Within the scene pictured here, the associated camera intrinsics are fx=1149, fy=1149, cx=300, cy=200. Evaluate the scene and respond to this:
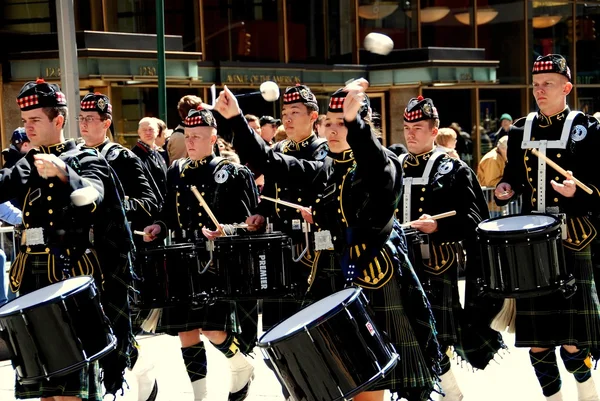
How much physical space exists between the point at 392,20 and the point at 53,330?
49.6ft

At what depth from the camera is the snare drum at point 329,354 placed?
4562 mm

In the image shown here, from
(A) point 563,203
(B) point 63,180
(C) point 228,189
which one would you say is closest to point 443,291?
(A) point 563,203

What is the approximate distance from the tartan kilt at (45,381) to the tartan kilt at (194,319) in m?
1.43

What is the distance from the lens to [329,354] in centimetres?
458

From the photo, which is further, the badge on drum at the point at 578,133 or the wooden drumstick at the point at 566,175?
the badge on drum at the point at 578,133

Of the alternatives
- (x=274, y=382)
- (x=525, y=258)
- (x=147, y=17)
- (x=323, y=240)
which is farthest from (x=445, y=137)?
(x=147, y=17)

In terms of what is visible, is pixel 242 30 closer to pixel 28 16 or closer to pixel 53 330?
pixel 28 16

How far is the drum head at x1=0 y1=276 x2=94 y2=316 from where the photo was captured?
5.09 metres

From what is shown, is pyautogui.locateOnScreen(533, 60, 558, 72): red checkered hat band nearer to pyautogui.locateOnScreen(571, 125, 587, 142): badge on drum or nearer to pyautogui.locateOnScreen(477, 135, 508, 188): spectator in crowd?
pyautogui.locateOnScreen(571, 125, 587, 142): badge on drum

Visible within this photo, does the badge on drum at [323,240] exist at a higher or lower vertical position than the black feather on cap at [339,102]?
lower

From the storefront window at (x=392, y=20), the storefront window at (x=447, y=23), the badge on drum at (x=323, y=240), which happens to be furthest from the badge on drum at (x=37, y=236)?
the storefront window at (x=447, y=23)

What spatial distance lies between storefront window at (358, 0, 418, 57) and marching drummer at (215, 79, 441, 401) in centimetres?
1381

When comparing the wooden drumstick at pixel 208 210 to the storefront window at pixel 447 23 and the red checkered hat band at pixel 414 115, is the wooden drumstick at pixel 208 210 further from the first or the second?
the storefront window at pixel 447 23

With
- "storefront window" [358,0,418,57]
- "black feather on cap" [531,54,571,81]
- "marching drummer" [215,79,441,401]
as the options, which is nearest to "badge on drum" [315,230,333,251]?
"marching drummer" [215,79,441,401]
